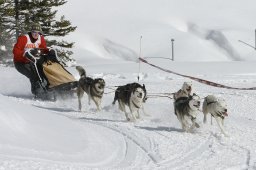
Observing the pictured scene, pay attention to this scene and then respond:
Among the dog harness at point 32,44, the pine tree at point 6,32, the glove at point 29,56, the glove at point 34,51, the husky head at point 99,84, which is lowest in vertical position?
the husky head at point 99,84

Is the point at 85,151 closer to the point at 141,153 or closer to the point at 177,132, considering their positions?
the point at 141,153

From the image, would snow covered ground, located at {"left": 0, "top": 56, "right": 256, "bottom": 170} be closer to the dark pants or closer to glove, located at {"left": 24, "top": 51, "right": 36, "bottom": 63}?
the dark pants

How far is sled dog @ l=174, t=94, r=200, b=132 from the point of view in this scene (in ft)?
25.5

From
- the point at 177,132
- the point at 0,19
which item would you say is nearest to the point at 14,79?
the point at 177,132

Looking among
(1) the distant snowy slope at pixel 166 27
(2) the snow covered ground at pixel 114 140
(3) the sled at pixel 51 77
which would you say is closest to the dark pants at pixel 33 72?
(3) the sled at pixel 51 77

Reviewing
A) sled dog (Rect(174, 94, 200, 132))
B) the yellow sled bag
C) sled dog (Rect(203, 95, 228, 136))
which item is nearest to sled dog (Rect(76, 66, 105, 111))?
the yellow sled bag

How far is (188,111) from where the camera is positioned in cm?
789

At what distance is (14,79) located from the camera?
546 inches

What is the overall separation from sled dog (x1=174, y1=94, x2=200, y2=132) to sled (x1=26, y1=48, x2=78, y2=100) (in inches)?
154

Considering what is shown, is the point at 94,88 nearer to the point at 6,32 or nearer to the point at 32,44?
the point at 32,44

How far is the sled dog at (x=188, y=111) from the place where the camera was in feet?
25.5

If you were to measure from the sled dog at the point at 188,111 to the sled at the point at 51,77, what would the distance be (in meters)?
3.90

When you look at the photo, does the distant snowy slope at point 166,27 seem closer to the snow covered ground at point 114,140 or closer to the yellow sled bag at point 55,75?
the yellow sled bag at point 55,75

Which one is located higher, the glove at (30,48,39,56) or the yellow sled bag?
the glove at (30,48,39,56)
